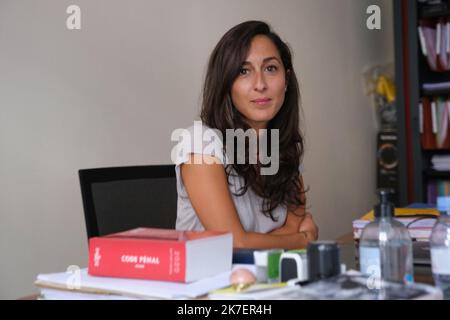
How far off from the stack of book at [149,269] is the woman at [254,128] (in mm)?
644

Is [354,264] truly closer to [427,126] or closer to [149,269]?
[149,269]

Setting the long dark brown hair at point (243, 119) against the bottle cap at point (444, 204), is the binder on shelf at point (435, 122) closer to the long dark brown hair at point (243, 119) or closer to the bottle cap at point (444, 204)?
the long dark brown hair at point (243, 119)

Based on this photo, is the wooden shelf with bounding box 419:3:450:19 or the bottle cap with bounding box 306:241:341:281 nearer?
the bottle cap with bounding box 306:241:341:281

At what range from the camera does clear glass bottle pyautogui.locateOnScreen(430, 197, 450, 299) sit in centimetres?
106

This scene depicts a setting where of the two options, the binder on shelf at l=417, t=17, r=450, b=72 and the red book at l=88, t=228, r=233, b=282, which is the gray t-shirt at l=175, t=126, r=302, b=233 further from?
the binder on shelf at l=417, t=17, r=450, b=72

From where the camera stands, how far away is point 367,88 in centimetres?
485

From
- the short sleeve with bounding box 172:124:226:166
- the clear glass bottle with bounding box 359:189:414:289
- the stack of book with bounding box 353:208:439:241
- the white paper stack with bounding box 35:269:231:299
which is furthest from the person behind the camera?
the short sleeve with bounding box 172:124:226:166

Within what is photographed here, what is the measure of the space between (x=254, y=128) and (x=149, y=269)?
971 mm

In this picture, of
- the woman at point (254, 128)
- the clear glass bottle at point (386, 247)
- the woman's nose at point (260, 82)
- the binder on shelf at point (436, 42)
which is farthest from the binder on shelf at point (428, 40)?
the clear glass bottle at point (386, 247)

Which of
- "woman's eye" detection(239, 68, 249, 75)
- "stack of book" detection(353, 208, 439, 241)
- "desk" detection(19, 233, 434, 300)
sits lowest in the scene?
"desk" detection(19, 233, 434, 300)

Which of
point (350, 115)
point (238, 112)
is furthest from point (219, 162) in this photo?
point (350, 115)

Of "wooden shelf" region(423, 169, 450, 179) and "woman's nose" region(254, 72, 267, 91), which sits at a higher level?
"woman's nose" region(254, 72, 267, 91)

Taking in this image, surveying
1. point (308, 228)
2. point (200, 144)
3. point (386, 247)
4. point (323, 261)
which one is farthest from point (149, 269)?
point (308, 228)

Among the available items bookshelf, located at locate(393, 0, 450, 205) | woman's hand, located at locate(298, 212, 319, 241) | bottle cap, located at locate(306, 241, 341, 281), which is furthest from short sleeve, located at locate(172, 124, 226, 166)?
bookshelf, located at locate(393, 0, 450, 205)
